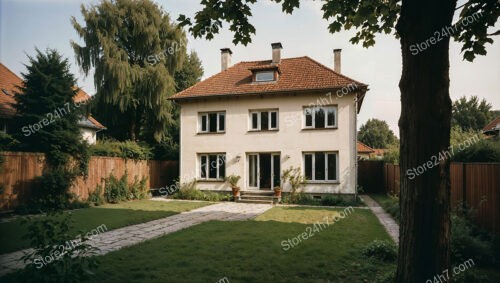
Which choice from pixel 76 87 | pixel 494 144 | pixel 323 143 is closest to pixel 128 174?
pixel 76 87

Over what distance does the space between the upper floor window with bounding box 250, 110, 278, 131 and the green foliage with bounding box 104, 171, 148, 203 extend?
25.4 ft

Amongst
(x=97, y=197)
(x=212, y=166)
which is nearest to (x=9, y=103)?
(x=97, y=197)

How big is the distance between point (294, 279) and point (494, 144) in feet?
24.7

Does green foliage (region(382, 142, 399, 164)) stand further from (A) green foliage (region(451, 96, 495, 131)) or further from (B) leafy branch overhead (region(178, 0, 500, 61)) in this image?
(A) green foliage (region(451, 96, 495, 131))

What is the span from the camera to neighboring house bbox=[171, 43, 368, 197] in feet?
57.4

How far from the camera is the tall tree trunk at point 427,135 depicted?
141 inches

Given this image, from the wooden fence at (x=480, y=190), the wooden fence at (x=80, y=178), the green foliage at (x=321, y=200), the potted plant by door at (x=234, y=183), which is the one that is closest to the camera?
the wooden fence at (x=480, y=190)

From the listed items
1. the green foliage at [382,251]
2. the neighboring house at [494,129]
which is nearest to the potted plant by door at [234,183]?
the green foliage at [382,251]

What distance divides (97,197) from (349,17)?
1413cm

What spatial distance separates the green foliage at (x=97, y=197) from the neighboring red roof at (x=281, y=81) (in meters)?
7.52

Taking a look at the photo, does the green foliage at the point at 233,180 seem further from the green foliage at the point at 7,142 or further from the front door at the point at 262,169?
the green foliage at the point at 7,142

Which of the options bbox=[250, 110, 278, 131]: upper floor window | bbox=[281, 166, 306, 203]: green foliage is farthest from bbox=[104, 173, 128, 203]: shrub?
bbox=[281, 166, 306, 203]: green foliage

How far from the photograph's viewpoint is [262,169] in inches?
752

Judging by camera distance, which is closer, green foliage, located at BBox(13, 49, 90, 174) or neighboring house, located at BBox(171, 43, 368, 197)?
green foliage, located at BBox(13, 49, 90, 174)
